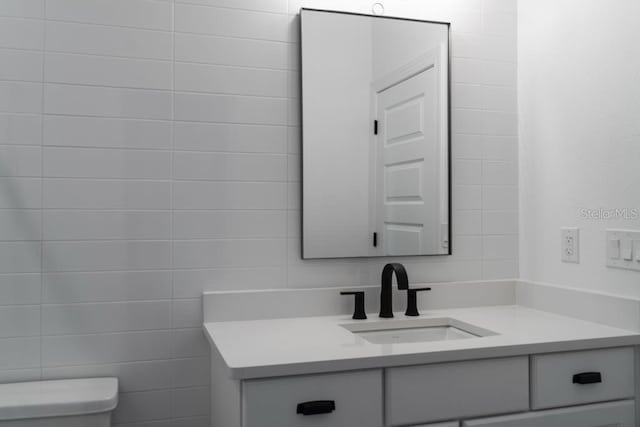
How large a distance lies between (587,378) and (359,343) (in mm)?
658

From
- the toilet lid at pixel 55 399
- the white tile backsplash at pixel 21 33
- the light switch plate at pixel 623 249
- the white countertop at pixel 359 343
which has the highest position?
the white tile backsplash at pixel 21 33

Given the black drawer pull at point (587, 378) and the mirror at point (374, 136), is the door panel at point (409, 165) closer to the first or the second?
the mirror at point (374, 136)

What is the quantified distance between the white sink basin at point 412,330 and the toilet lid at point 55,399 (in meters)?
0.76

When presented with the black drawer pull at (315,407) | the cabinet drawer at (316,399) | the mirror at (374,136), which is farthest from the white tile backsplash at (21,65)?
the black drawer pull at (315,407)

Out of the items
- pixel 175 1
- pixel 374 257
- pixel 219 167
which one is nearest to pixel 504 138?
pixel 374 257

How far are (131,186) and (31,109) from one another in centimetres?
37

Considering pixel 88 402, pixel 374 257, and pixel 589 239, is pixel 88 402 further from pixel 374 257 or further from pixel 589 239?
pixel 589 239

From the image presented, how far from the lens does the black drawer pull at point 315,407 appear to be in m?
1.41

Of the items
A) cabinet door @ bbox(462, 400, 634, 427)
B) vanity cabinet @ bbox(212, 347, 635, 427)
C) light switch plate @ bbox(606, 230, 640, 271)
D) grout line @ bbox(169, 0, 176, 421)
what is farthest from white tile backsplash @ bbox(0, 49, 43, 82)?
light switch plate @ bbox(606, 230, 640, 271)

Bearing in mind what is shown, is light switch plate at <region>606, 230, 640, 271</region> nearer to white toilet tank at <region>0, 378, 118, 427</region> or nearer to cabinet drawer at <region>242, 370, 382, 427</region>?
cabinet drawer at <region>242, 370, 382, 427</region>

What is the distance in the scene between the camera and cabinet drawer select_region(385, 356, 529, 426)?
1.49 metres

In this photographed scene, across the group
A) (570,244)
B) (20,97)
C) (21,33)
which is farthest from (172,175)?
(570,244)

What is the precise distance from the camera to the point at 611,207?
184 cm

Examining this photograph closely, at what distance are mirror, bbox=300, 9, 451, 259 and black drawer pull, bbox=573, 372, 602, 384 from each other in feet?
2.20
